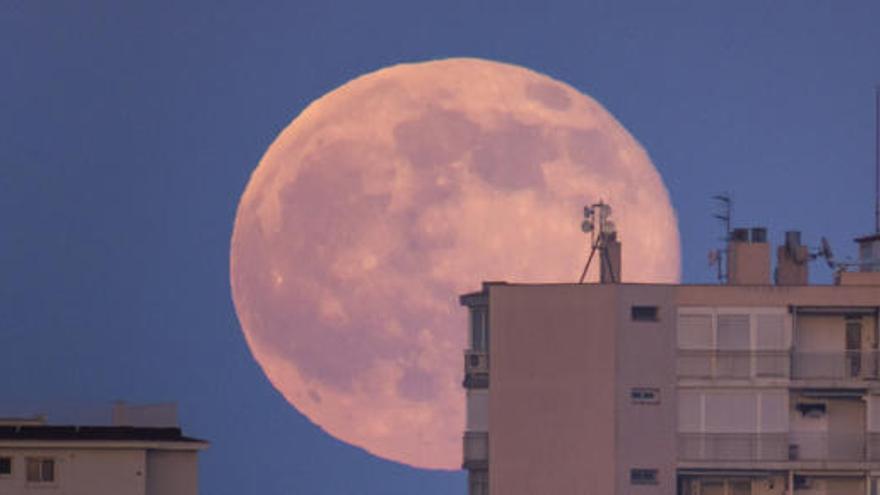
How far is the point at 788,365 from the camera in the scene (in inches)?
5699

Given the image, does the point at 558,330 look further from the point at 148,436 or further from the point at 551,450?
the point at 148,436

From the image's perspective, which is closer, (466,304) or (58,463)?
(58,463)

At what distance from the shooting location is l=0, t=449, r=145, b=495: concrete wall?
13988 centimetres

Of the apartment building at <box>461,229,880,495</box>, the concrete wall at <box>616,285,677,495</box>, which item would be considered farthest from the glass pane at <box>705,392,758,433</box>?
the concrete wall at <box>616,285,677,495</box>

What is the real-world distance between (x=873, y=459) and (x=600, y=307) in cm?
999

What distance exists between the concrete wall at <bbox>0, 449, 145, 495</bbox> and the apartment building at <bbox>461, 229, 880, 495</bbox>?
506 inches

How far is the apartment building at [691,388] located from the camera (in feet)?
474

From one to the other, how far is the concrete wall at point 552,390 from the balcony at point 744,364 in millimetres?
3126

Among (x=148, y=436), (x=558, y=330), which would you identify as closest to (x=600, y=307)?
(x=558, y=330)

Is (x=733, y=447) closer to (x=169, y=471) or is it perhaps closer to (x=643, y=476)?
(x=643, y=476)

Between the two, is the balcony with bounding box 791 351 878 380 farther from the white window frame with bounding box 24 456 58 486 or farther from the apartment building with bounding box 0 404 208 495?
the white window frame with bounding box 24 456 58 486

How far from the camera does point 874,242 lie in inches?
5915

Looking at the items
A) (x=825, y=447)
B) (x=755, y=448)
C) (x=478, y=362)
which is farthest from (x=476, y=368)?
(x=825, y=447)

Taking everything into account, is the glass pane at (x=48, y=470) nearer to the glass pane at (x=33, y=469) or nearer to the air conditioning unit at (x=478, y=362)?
the glass pane at (x=33, y=469)
